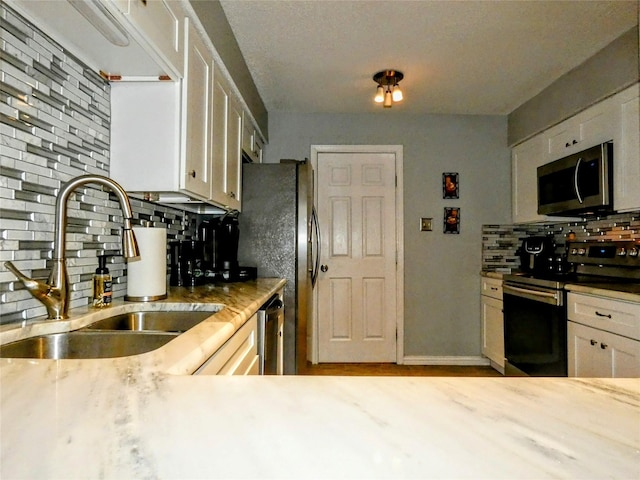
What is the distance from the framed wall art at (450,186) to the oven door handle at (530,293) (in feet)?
3.20

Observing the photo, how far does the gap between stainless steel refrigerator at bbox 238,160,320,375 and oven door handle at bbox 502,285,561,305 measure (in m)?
1.56

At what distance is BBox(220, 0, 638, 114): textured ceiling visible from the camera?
2.10 m

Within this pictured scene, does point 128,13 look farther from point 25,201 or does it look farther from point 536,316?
point 536,316

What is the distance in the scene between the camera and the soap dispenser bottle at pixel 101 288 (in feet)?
4.51

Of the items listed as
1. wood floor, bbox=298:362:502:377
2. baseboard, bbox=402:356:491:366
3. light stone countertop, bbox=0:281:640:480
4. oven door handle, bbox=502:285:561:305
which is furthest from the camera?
baseboard, bbox=402:356:491:366

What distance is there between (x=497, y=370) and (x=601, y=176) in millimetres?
1870

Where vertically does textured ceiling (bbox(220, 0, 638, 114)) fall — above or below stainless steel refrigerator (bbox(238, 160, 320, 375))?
above

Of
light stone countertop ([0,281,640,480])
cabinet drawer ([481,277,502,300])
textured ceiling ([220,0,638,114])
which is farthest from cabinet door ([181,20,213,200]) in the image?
cabinet drawer ([481,277,502,300])

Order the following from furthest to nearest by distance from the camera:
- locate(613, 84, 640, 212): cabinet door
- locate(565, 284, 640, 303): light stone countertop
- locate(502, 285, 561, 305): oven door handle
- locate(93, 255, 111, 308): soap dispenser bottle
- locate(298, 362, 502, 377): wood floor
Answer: locate(298, 362, 502, 377): wood floor → locate(502, 285, 561, 305): oven door handle → locate(613, 84, 640, 212): cabinet door → locate(565, 284, 640, 303): light stone countertop → locate(93, 255, 111, 308): soap dispenser bottle

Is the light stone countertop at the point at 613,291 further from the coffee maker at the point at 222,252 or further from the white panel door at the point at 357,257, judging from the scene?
the coffee maker at the point at 222,252

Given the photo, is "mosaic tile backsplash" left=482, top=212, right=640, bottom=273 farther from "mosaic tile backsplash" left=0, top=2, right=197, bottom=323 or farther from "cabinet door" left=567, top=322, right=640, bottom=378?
"mosaic tile backsplash" left=0, top=2, right=197, bottom=323

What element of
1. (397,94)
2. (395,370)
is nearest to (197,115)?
(397,94)

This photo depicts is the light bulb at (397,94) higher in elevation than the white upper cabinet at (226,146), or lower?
higher

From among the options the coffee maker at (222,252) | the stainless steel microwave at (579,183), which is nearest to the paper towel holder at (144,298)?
the coffee maker at (222,252)
